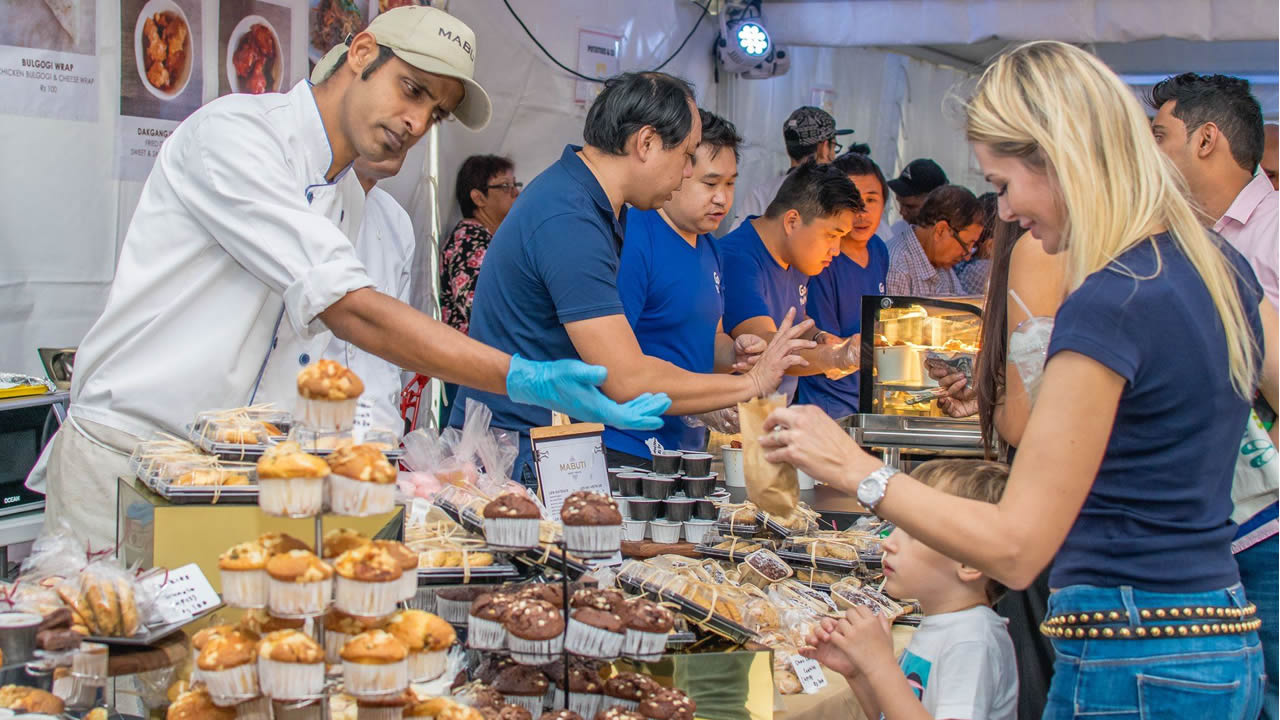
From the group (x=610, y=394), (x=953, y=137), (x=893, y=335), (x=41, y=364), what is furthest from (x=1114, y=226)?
(x=953, y=137)

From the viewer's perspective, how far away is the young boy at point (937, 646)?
1953 mm

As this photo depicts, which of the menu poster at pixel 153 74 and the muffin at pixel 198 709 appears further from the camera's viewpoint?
the menu poster at pixel 153 74

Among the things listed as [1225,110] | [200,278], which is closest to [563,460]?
[200,278]

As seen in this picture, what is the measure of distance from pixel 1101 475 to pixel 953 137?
1011cm

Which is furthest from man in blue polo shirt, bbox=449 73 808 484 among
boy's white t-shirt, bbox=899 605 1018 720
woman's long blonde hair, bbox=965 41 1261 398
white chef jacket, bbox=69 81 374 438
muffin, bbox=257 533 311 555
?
muffin, bbox=257 533 311 555

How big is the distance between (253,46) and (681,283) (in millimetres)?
1978

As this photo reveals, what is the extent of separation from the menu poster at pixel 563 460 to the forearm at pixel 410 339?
48 cm

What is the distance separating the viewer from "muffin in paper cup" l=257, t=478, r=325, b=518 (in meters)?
1.33

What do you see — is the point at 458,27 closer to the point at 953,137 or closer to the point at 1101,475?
the point at 1101,475

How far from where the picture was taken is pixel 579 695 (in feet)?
5.54

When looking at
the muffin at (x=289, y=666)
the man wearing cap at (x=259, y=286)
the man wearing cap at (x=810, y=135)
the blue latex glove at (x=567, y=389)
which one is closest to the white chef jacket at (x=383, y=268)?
Answer: the man wearing cap at (x=259, y=286)

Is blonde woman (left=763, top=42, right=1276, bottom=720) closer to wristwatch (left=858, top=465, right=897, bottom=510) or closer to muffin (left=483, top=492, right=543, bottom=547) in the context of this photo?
wristwatch (left=858, top=465, right=897, bottom=510)

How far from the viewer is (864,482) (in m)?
1.62

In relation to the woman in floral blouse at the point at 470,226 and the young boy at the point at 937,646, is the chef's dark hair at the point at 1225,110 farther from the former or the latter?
the woman in floral blouse at the point at 470,226
